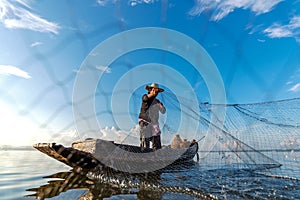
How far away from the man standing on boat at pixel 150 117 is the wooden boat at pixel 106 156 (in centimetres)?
116

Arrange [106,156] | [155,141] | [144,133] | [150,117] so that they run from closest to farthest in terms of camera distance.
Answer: [106,156] < [144,133] < [150,117] < [155,141]

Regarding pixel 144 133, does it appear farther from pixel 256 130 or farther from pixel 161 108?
pixel 256 130

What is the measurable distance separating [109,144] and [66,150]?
1.37 m

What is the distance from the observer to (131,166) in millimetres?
6820

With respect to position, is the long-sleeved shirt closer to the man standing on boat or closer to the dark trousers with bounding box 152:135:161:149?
the man standing on boat

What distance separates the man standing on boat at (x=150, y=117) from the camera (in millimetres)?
8992

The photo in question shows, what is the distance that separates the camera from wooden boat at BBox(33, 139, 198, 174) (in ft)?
20.5

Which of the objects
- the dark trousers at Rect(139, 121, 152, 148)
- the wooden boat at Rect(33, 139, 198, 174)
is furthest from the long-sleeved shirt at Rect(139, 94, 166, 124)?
the wooden boat at Rect(33, 139, 198, 174)

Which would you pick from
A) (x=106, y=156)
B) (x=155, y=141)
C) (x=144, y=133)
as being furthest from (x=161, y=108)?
(x=106, y=156)

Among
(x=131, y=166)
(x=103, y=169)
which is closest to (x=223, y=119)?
(x=131, y=166)

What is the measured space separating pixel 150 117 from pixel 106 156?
3038 mm

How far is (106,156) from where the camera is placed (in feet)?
21.8

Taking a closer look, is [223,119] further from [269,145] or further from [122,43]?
[122,43]

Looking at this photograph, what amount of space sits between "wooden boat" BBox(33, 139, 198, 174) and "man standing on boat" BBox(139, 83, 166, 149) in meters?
1.16
